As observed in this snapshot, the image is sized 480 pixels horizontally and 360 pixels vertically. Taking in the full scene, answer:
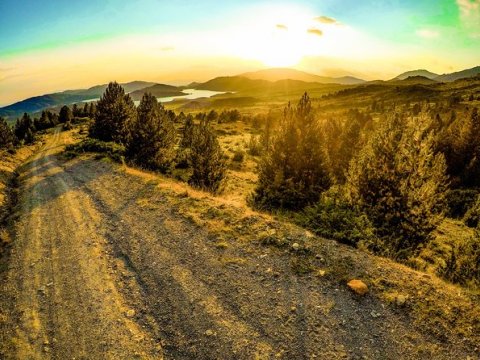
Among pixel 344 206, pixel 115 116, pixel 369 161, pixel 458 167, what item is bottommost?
pixel 458 167

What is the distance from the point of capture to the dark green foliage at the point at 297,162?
2169cm

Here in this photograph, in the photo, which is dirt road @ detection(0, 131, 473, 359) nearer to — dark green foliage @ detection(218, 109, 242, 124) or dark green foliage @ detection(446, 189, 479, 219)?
dark green foliage @ detection(446, 189, 479, 219)

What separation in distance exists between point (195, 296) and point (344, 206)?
962cm

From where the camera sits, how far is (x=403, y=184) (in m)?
15.2

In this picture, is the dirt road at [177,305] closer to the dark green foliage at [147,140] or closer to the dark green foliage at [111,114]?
the dark green foliage at [147,140]

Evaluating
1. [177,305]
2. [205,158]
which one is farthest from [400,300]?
[205,158]

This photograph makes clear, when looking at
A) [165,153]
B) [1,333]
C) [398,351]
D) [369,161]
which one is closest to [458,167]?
[369,161]

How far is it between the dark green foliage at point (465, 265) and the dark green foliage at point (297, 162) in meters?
8.95

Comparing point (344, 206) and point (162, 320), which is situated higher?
point (344, 206)

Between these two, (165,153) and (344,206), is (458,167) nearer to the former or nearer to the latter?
(344,206)

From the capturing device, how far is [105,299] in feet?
37.0

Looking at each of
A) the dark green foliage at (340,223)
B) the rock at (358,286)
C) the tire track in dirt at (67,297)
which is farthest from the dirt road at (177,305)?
the dark green foliage at (340,223)

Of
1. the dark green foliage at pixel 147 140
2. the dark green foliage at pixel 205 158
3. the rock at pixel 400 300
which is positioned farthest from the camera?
the dark green foliage at pixel 147 140

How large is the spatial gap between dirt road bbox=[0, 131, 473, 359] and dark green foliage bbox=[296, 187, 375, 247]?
246cm
